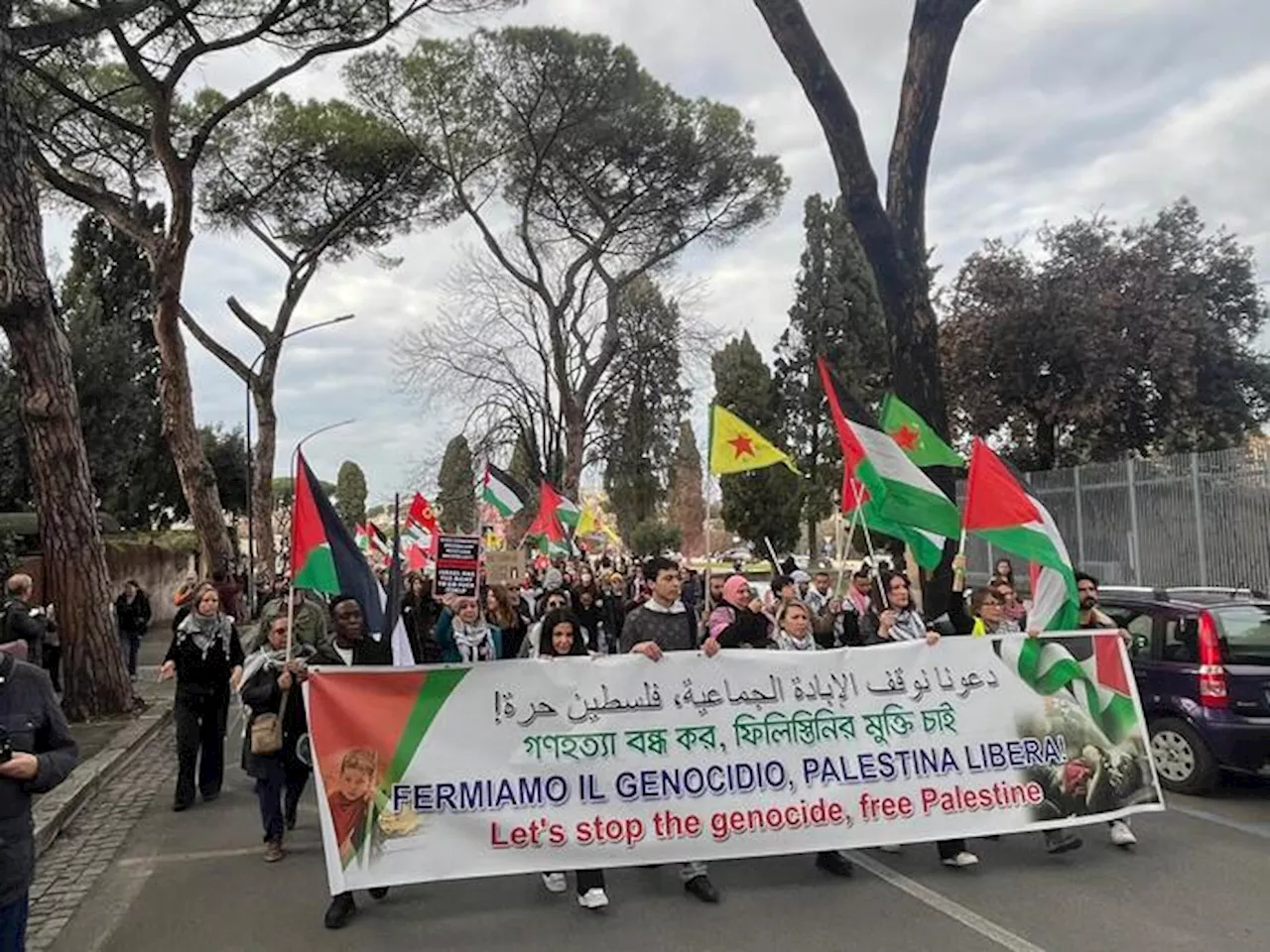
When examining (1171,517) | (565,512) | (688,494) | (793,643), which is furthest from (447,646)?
(688,494)

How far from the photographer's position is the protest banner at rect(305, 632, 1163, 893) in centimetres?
509

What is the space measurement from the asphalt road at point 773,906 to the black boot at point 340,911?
1.9 inches

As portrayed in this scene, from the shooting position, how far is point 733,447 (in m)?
9.40

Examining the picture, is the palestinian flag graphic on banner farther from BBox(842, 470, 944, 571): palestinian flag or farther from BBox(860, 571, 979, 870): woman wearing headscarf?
BBox(842, 470, 944, 571): palestinian flag

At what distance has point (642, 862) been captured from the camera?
5191 millimetres

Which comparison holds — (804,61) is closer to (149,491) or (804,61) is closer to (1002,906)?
(1002,906)

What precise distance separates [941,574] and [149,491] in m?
32.4

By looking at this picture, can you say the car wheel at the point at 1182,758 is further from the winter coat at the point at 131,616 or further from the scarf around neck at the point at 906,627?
the winter coat at the point at 131,616

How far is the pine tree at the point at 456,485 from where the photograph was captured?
34.1 meters

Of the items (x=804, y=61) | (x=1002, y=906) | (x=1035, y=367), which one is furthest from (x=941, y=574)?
(x=1035, y=367)

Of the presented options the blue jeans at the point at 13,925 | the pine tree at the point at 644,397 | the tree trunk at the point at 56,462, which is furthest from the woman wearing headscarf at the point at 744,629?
the pine tree at the point at 644,397

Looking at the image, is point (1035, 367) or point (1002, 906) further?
point (1035, 367)

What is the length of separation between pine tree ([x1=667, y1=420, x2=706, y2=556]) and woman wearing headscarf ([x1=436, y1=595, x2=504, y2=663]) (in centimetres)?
3100

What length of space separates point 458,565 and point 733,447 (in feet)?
9.17
